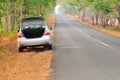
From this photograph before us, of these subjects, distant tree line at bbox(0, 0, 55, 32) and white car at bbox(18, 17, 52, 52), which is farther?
distant tree line at bbox(0, 0, 55, 32)

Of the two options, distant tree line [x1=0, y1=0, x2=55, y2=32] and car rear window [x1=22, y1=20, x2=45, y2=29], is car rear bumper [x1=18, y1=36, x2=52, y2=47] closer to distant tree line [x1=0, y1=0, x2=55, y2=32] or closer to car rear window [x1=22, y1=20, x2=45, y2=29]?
car rear window [x1=22, y1=20, x2=45, y2=29]

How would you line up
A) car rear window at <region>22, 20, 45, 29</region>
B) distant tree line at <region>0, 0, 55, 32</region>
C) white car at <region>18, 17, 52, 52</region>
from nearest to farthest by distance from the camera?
white car at <region>18, 17, 52, 52</region> → car rear window at <region>22, 20, 45, 29</region> → distant tree line at <region>0, 0, 55, 32</region>

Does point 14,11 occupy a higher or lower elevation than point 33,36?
higher

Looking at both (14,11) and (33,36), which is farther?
(14,11)

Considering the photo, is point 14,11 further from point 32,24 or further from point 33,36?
point 33,36

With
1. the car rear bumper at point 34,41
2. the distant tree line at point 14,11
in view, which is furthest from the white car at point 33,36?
the distant tree line at point 14,11

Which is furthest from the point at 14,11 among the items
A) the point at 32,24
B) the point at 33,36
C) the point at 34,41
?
the point at 34,41

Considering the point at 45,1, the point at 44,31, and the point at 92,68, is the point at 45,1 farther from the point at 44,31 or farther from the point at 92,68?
the point at 92,68

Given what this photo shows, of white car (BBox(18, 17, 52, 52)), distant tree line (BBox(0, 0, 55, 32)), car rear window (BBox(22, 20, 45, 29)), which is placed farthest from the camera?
distant tree line (BBox(0, 0, 55, 32))

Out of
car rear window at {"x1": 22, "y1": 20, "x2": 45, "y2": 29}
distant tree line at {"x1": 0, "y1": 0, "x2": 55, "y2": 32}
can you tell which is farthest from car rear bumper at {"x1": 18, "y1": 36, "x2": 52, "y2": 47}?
distant tree line at {"x1": 0, "y1": 0, "x2": 55, "y2": 32}

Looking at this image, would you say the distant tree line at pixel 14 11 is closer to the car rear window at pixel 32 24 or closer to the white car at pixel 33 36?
the car rear window at pixel 32 24

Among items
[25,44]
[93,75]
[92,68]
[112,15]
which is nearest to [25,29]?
[25,44]

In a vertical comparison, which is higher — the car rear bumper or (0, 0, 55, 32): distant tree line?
(0, 0, 55, 32): distant tree line

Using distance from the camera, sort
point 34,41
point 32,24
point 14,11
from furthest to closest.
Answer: point 14,11 → point 32,24 → point 34,41
